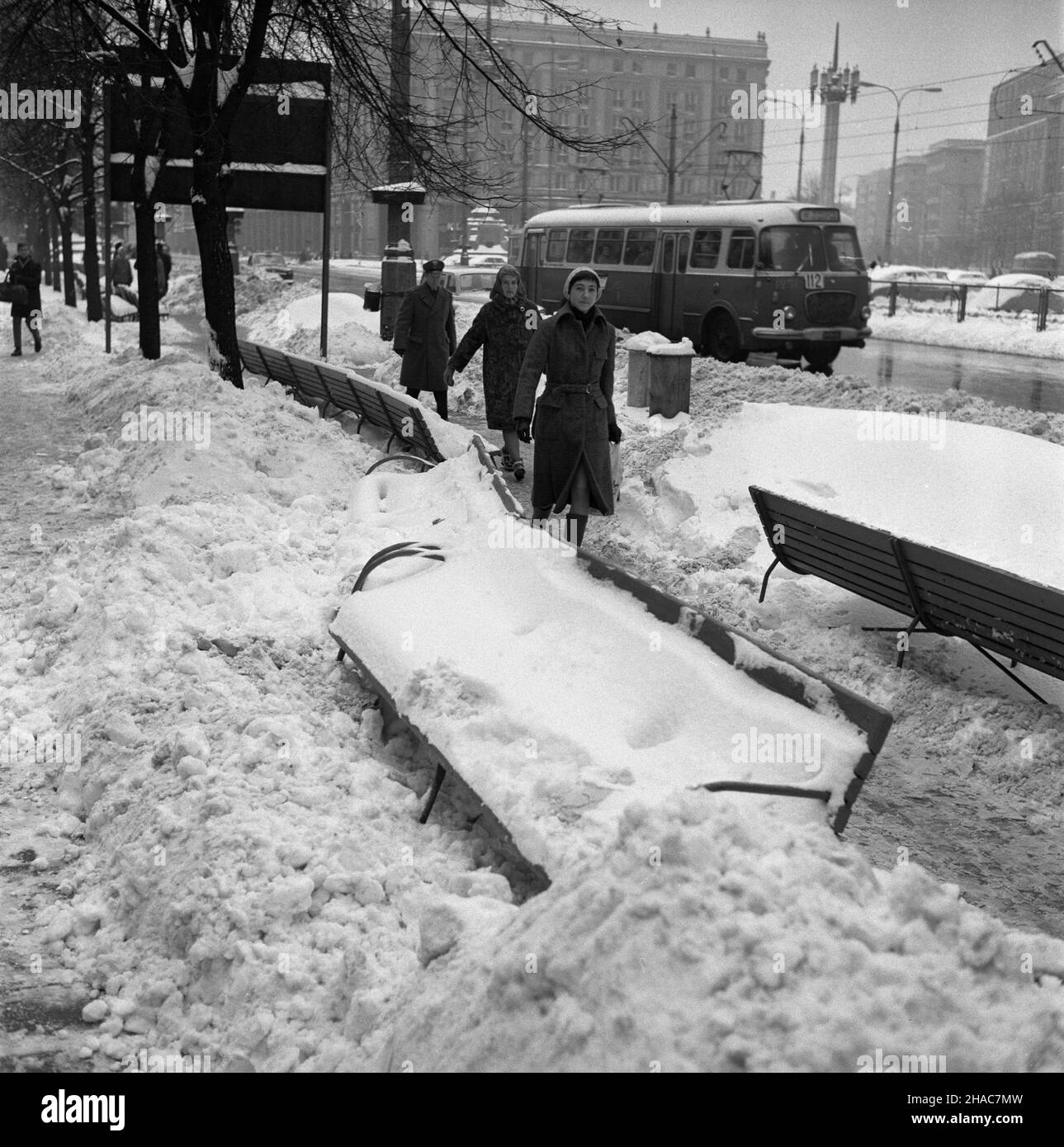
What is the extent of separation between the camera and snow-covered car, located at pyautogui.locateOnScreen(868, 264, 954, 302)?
37062mm

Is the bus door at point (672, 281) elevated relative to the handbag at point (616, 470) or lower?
elevated

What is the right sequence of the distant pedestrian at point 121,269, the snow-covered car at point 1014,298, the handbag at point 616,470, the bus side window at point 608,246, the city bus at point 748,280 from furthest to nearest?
the distant pedestrian at point 121,269 < the snow-covered car at point 1014,298 < the bus side window at point 608,246 < the city bus at point 748,280 < the handbag at point 616,470

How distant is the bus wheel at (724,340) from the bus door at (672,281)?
2.82 ft

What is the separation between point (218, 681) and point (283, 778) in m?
1.08

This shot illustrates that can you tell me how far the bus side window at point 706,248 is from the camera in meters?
23.2

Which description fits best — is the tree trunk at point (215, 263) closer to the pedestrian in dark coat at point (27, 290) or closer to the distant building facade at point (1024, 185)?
the pedestrian in dark coat at point (27, 290)

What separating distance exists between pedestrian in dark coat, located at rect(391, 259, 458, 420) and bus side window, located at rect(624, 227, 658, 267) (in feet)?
40.4

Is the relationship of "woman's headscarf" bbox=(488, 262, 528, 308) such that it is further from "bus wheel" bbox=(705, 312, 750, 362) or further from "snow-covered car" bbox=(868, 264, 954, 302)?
"snow-covered car" bbox=(868, 264, 954, 302)

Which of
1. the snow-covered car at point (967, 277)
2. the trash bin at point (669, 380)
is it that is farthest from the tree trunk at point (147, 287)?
the snow-covered car at point (967, 277)

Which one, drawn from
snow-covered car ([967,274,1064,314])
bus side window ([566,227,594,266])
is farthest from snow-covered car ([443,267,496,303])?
bus side window ([566,227,594,266])

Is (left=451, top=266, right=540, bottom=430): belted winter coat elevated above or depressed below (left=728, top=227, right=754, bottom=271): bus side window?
below

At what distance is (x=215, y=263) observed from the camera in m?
13.9

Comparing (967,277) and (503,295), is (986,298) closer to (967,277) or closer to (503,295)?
(967,277)
